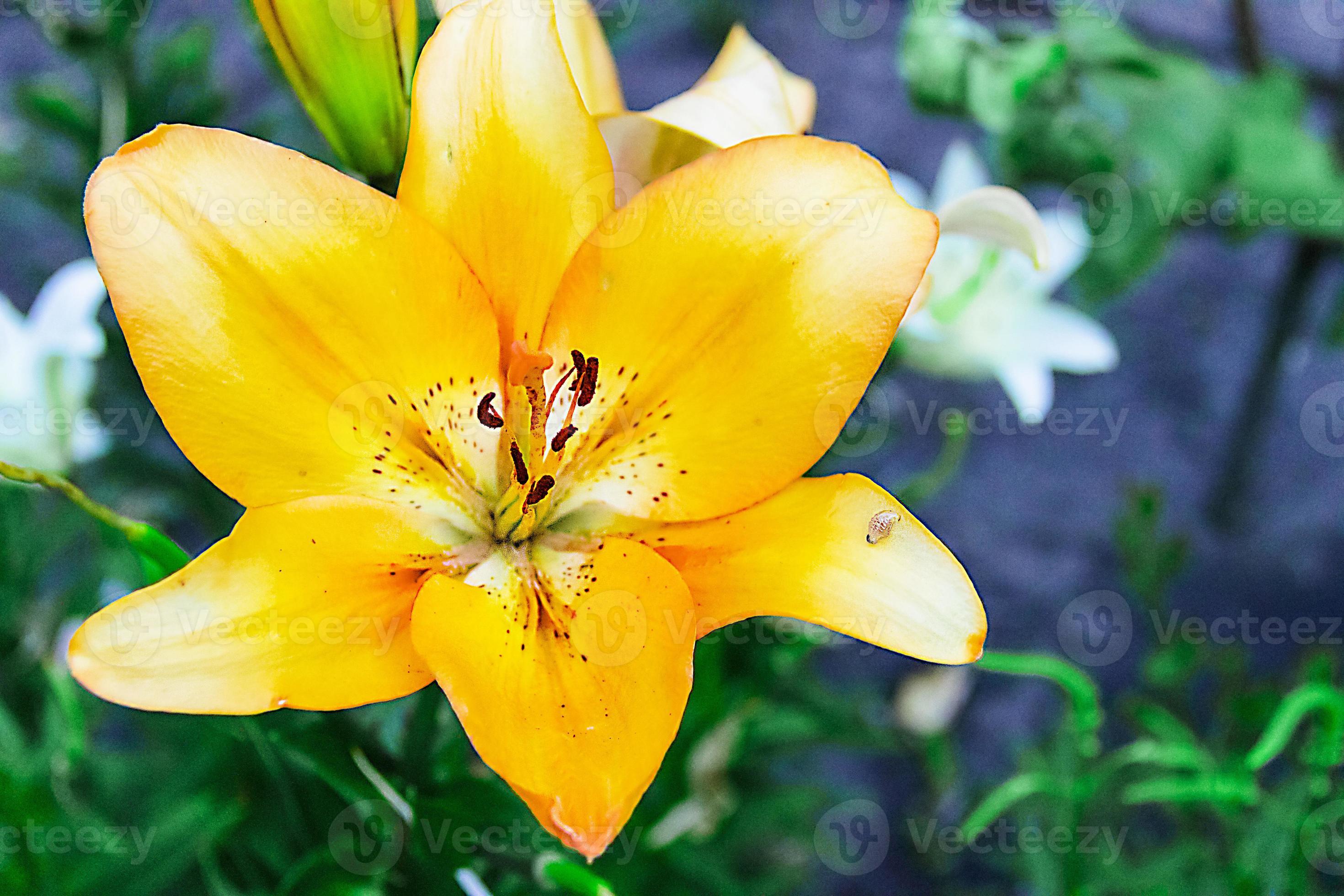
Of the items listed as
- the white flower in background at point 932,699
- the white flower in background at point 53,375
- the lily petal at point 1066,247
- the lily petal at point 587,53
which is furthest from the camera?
the white flower in background at point 932,699

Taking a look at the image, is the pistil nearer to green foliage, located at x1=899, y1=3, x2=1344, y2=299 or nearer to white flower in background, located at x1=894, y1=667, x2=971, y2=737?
green foliage, located at x1=899, y1=3, x2=1344, y2=299

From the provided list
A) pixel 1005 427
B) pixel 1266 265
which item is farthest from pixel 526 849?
pixel 1266 265

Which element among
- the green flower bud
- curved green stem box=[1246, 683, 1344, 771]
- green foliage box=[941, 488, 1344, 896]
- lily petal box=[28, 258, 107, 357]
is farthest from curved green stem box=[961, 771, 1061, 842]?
lily petal box=[28, 258, 107, 357]

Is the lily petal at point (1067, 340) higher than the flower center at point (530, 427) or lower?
lower

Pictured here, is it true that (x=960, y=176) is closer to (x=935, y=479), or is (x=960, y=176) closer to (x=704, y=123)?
(x=935, y=479)

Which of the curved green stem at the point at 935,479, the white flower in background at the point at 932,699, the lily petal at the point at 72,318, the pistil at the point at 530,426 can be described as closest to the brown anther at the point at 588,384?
the pistil at the point at 530,426

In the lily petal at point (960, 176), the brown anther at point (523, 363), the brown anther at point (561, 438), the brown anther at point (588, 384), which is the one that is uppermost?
the brown anther at point (523, 363)

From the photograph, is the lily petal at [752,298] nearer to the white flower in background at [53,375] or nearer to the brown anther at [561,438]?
the brown anther at [561,438]

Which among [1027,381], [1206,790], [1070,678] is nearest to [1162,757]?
[1206,790]
